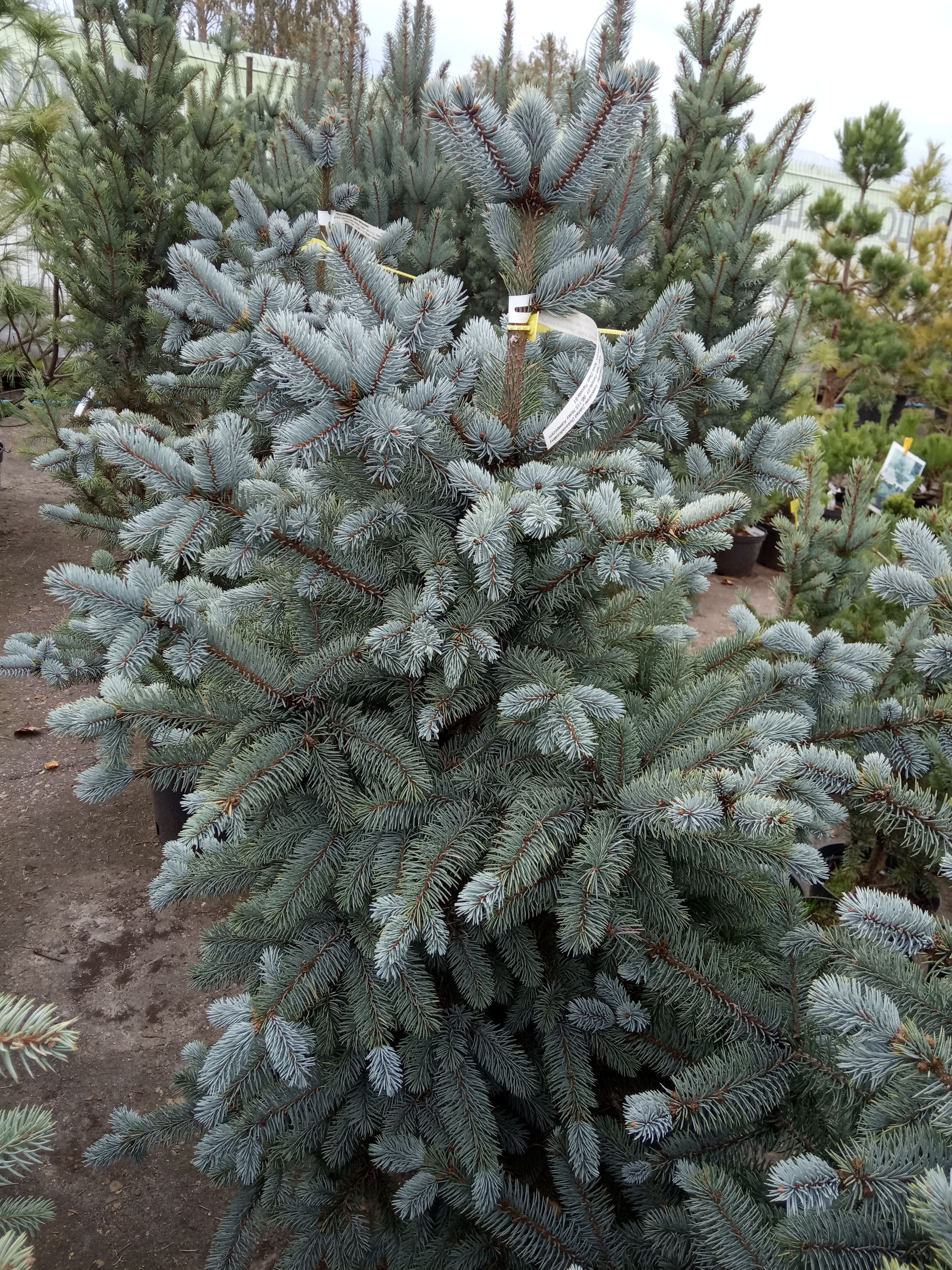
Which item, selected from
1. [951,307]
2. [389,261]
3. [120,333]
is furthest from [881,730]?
[951,307]

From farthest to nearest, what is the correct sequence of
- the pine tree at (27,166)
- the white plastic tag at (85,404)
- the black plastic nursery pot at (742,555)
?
Answer: the black plastic nursery pot at (742,555) < the pine tree at (27,166) < the white plastic tag at (85,404)

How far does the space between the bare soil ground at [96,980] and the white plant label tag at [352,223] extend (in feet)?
7.44

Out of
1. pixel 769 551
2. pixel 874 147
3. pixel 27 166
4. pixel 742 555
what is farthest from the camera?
pixel 874 147

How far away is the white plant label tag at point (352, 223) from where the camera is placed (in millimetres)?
2629

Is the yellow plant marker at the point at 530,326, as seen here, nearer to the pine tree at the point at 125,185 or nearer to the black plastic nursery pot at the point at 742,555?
the pine tree at the point at 125,185

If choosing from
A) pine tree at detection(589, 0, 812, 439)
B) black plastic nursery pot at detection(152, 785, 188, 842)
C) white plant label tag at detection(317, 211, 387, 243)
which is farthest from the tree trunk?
pine tree at detection(589, 0, 812, 439)

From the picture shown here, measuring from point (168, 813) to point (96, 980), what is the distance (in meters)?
0.67

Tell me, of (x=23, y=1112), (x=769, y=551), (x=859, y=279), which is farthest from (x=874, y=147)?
(x=23, y=1112)

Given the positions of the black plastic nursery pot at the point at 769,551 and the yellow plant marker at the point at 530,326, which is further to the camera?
the black plastic nursery pot at the point at 769,551

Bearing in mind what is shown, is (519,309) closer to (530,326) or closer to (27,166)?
(530,326)

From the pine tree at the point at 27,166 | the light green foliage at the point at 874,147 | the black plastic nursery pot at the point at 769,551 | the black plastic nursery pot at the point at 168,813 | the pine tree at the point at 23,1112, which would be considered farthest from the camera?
the light green foliage at the point at 874,147

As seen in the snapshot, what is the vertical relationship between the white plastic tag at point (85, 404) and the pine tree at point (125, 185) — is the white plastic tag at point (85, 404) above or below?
below

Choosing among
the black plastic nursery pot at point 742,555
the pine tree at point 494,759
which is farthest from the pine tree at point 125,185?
the black plastic nursery pot at point 742,555

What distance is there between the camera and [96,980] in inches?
114
